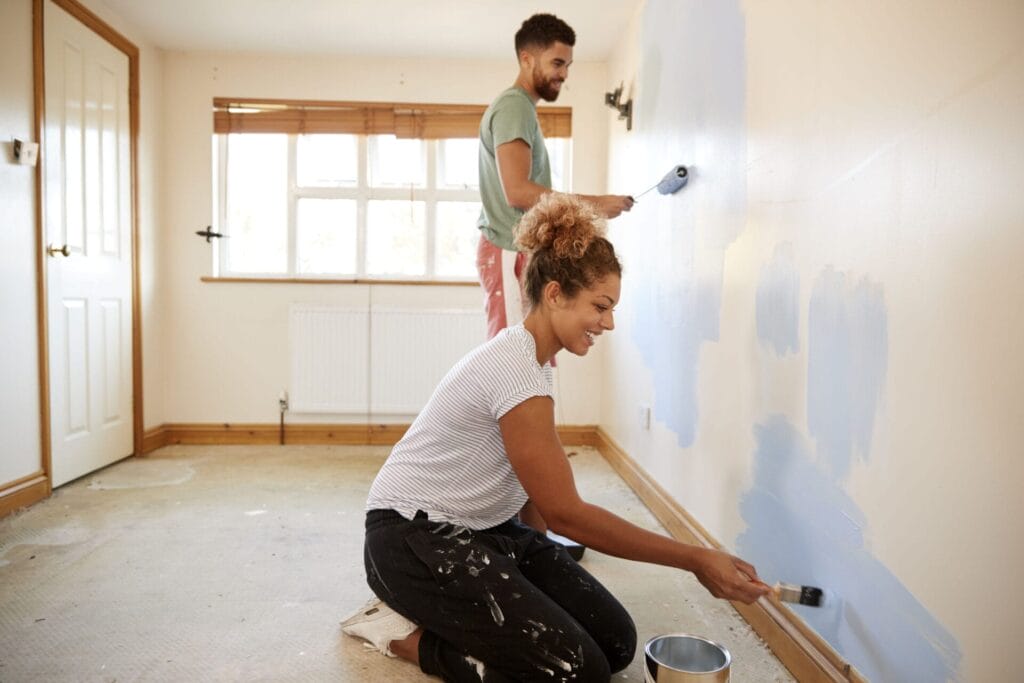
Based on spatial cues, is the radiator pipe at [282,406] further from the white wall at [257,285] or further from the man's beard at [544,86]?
the man's beard at [544,86]

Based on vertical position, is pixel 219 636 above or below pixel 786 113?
below

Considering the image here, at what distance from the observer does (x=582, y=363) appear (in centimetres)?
403

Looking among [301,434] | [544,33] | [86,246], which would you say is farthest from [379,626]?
[301,434]

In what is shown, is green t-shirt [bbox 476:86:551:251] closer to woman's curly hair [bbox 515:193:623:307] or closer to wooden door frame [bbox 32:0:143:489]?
woman's curly hair [bbox 515:193:623:307]

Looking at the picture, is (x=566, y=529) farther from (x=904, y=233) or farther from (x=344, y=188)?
(x=344, y=188)

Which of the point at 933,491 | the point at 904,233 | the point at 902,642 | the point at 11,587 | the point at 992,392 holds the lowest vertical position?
the point at 11,587

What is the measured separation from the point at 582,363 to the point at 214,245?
2.09 meters

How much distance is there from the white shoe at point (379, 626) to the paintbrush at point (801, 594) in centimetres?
73

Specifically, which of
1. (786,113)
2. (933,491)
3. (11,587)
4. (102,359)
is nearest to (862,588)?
(933,491)

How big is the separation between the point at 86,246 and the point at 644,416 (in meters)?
2.46

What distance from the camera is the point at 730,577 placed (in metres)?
1.17

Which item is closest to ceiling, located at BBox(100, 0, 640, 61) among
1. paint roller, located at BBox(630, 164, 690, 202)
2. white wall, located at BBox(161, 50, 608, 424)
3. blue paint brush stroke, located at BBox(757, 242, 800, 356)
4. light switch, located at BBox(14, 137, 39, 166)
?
white wall, located at BBox(161, 50, 608, 424)

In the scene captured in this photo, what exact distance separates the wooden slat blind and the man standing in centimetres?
190

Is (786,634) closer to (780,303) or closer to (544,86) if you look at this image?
(780,303)
